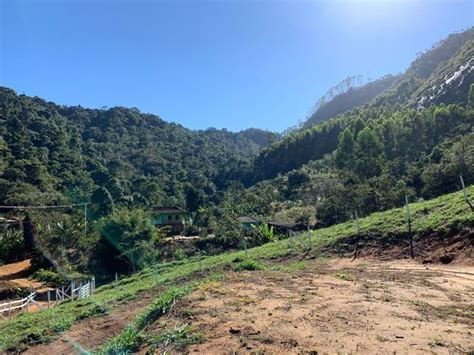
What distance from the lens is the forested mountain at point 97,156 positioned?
61156mm

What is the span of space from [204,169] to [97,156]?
26837 mm

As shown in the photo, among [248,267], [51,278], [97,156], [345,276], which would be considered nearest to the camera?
[345,276]

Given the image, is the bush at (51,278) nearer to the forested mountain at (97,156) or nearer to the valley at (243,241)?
the valley at (243,241)

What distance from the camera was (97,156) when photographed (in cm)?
8725

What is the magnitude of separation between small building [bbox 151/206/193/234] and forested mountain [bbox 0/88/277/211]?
692 cm

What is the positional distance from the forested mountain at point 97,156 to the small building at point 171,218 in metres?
6.92

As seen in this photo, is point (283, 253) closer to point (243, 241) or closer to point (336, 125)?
point (243, 241)

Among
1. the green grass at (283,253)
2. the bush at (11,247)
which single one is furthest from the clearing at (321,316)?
the bush at (11,247)

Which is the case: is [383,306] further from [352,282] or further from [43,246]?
[43,246]

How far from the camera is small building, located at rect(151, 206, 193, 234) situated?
56281mm

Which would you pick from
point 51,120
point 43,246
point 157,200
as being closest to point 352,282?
point 43,246

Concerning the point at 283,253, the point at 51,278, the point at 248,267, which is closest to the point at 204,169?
the point at 51,278

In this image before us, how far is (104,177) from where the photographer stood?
248 feet

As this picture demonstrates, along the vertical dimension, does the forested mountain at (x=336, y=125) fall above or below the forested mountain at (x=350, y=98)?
below
